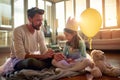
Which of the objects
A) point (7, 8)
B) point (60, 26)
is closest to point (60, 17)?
point (60, 26)

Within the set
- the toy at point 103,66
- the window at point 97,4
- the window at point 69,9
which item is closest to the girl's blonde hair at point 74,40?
the toy at point 103,66

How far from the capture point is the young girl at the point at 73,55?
66.2 inches

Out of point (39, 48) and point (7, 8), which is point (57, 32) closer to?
point (7, 8)

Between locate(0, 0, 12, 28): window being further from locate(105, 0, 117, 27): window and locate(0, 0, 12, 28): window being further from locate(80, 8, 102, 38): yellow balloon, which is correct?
locate(80, 8, 102, 38): yellow balloon

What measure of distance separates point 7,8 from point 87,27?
4427mm

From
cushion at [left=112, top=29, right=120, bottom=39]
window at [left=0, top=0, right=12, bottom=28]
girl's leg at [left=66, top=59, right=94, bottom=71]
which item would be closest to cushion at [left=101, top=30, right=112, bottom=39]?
cushion at [left=112, top=29, right=120, bottom=39]

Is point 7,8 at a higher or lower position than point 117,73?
higher

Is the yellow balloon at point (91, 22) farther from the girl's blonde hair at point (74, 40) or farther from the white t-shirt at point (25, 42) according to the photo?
the white t-shirt at point (25, 42)

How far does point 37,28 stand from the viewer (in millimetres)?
1840

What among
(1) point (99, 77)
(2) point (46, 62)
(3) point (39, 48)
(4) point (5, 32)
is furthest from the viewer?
(4) point (5, 32)

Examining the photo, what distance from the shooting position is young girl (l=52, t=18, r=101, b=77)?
1.68 m

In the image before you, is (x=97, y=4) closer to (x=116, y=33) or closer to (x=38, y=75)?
(x=116, y=33)

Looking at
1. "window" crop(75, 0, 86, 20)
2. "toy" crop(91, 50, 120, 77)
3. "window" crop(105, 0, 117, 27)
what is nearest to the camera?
"toy" crop(91, 50, 120, 77)

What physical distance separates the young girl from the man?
13cm
